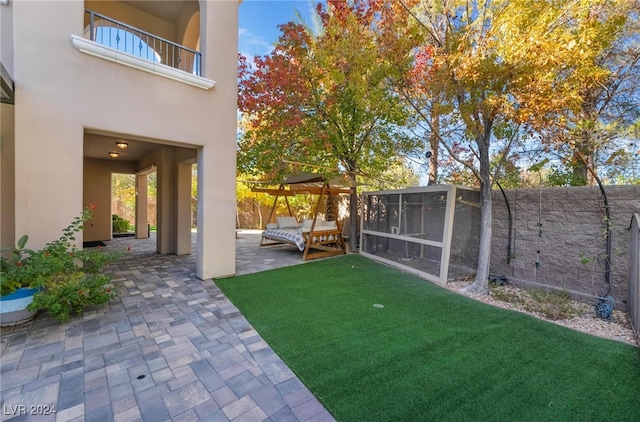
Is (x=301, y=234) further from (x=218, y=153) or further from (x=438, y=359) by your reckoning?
(x=438, y=359)

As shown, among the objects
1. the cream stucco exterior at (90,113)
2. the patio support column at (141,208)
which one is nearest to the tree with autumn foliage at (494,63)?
the cream stucco exterior at (90,113)

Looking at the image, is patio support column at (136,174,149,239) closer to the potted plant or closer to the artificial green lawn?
the potted plant

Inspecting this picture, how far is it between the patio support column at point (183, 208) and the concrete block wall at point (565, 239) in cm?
790

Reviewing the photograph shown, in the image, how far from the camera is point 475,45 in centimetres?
472

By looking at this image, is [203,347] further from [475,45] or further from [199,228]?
[475,45]

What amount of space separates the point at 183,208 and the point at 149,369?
5966 mm

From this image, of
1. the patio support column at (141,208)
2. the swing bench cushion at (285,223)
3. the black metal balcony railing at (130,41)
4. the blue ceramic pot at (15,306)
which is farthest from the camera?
the patio support column at (141,208)

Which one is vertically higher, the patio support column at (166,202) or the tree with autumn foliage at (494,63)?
the tree with autumn foliage at (494,63)

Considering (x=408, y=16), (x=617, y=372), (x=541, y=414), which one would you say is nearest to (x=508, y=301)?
(x=617, y=372)

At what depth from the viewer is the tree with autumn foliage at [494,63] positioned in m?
3.96

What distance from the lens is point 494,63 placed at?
4445 mm

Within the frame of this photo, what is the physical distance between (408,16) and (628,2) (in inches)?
135

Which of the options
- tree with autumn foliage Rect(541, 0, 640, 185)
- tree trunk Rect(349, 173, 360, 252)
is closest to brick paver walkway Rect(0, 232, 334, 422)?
tree trunk Rect(349, 173, 360, 252)

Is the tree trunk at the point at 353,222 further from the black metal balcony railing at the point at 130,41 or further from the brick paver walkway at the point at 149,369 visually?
the black metal balcony railing at the point at 130,41
